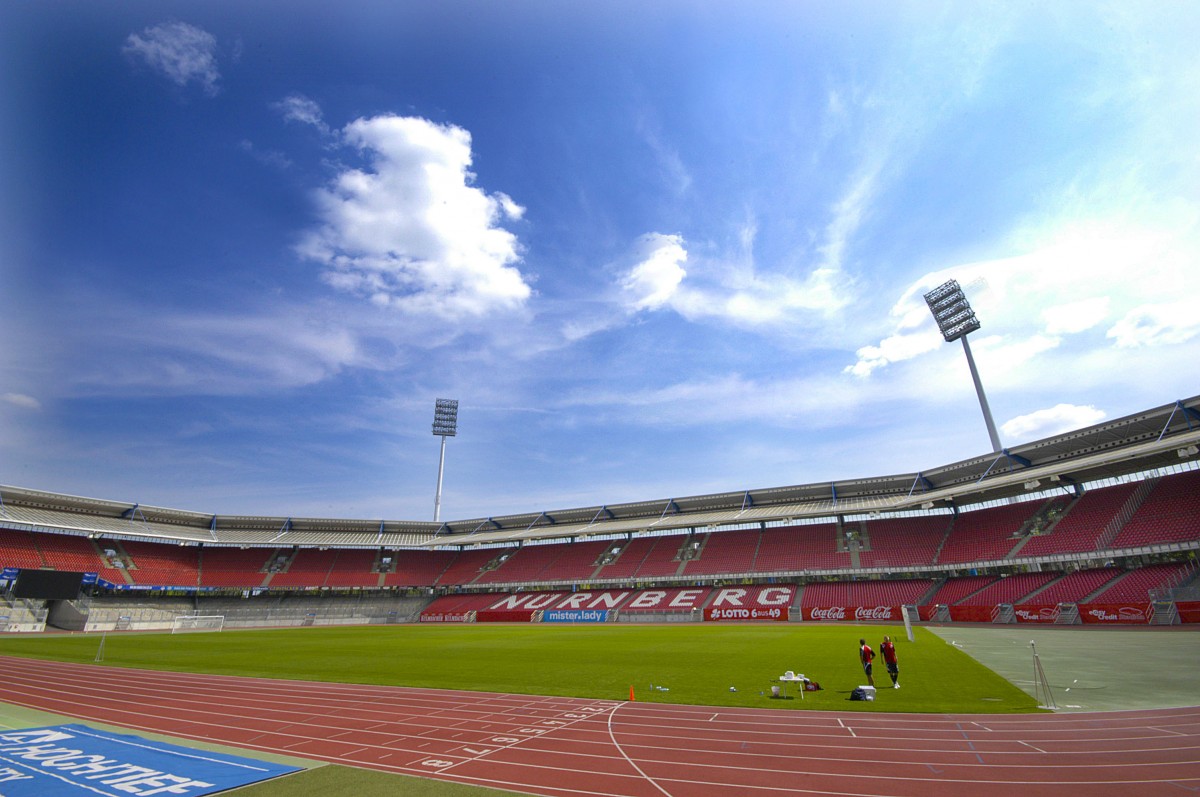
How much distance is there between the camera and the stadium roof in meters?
36.8

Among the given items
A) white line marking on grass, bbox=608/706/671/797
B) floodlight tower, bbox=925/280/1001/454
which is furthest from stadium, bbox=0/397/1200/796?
floodlight tower, bbox=925/280/1001/454

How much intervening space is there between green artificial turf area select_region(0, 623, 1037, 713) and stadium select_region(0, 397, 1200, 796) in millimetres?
223

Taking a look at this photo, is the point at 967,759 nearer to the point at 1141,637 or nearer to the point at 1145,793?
the point at 1145,793

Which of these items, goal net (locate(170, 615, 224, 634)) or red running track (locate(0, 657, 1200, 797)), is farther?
goal net (locate(170, 615, 224, 634))

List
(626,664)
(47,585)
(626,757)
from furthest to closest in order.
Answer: (47,585) → (626,664) → (626,757)

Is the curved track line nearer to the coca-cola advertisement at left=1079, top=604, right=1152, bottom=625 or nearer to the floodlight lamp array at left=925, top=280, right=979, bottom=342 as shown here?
the coca-cola advertisement at left=1079, top=604, right=1152, bottom=625

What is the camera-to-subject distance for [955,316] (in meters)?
54.6

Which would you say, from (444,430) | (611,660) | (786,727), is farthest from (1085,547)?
(444,430)

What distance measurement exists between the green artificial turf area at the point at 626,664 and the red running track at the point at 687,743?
1.62m

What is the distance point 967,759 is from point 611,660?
1585cm

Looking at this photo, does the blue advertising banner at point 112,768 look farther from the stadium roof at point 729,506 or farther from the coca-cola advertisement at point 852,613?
the stadium roof at point 729,506

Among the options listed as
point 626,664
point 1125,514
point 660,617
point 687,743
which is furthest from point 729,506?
point 687,743

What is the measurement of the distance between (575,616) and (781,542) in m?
22.7

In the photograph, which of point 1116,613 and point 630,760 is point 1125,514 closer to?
point 1116,613
